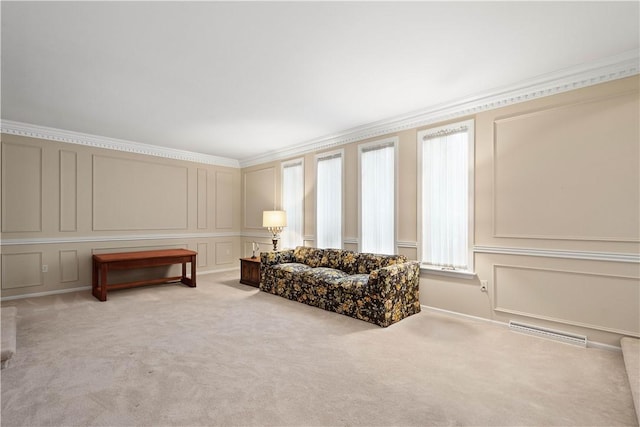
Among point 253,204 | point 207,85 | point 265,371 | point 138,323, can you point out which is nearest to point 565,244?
point 265,371

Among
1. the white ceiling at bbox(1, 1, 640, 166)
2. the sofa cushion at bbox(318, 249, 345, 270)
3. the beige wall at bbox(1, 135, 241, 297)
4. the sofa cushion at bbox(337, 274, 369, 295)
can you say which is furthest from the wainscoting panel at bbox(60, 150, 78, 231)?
the sofa cushion at bbox(337, 274, 369, 295)

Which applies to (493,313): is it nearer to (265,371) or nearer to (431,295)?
(431,295)

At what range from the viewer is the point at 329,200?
5.34 m

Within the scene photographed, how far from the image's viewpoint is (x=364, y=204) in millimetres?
4781

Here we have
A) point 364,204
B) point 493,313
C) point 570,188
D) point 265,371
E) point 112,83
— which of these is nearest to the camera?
point 265,371

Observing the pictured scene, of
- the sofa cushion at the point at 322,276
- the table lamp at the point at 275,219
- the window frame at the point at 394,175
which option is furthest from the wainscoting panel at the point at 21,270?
the window frame at the point at 394,175

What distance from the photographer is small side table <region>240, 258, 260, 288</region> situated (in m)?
5.36

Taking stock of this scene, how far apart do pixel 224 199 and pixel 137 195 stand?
5.83 feet

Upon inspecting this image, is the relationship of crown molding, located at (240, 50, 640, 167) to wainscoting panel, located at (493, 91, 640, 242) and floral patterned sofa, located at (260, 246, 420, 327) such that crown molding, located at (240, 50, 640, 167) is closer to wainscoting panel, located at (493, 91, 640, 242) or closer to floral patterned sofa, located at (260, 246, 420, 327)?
wainscoting panel, located at (493, 91, 640, 242)

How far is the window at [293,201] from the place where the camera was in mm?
5863

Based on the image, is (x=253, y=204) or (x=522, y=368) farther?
(x=253, y=204)

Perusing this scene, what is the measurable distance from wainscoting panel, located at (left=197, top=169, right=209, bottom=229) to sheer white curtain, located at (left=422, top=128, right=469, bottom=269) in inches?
182

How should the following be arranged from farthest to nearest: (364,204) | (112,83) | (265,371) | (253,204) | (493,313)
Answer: (253,204) → (364,204) → (493,313) → (112,83) → (265,371)

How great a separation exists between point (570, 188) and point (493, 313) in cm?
152
